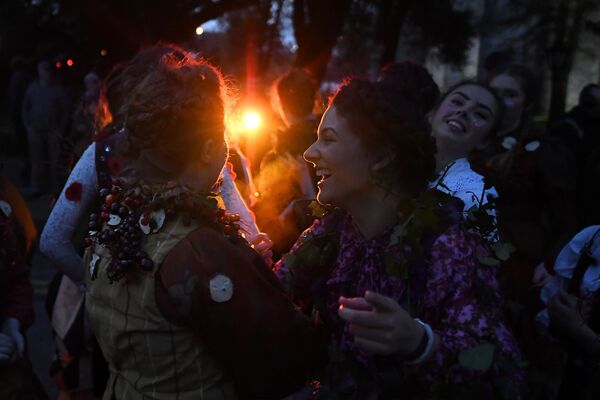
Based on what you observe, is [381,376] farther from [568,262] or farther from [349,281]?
[568,262]

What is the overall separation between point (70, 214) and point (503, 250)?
1.72m

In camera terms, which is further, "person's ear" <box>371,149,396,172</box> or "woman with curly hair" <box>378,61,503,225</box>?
"woman with curly hair" <box>378,61,503,225</box>

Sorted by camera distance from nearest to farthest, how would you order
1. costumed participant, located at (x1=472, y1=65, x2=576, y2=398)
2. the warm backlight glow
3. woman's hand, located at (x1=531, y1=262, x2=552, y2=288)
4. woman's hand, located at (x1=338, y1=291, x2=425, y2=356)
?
woman's hand, located at (x1=338, y1=291, x2=425, y2=356) → woman's hand, located at (x1=531, y1=262, x2=552, y2=288) → costumed participant, located at (x1=472, y1=65, x2=576, y2=398) → the warm backlight glow

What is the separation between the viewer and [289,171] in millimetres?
3383

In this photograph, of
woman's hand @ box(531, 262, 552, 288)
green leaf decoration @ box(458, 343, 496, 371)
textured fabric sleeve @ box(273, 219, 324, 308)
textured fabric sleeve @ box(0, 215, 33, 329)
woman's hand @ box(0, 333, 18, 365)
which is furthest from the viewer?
woman's hand @ box(531, 262, 552, 288)

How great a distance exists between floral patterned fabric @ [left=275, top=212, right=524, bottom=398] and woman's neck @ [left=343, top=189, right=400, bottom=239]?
0.11 ft

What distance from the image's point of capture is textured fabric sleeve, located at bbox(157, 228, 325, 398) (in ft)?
4.84

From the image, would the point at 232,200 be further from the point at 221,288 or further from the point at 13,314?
the point at 221,288

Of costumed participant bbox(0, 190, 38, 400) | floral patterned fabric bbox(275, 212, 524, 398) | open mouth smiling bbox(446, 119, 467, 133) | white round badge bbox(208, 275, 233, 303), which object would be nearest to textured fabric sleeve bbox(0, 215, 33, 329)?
costumed participant bbox(0, 190, 38, 400)

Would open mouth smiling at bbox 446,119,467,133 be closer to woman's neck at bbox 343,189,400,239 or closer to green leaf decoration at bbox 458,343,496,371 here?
woman's neck at bbox 343,189,400,239

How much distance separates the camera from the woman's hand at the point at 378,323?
127 centimetres

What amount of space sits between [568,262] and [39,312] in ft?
15.0

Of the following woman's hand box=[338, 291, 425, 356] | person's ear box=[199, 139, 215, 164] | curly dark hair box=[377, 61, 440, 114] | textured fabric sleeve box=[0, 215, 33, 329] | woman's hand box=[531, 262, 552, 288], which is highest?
curly dark hair box=[377, 61, 440, 114]

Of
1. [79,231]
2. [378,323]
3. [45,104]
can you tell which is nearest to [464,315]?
[378,323]
